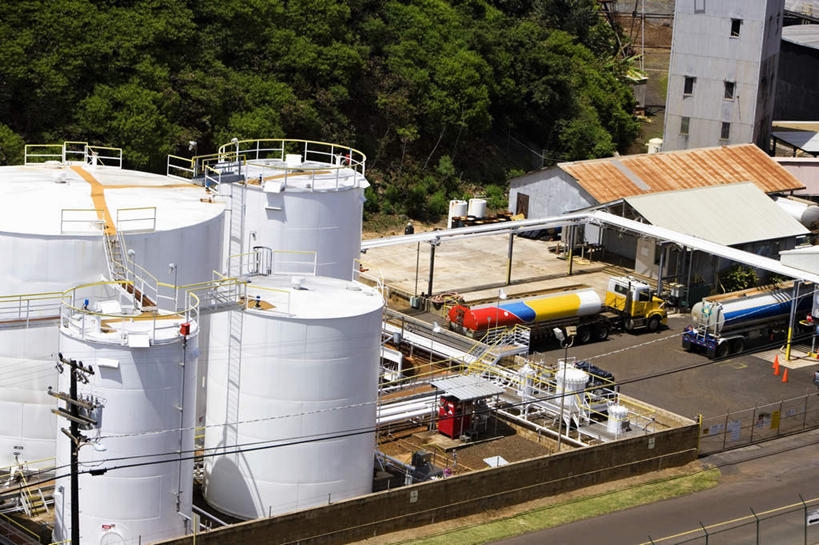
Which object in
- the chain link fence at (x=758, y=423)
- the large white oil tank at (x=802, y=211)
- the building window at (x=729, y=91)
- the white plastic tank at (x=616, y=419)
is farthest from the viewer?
the building window at (x=729, y=91)

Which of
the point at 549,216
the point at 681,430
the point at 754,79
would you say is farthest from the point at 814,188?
the point at 681,430

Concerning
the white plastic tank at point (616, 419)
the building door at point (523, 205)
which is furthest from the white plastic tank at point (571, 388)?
the building door at point (523, 205)

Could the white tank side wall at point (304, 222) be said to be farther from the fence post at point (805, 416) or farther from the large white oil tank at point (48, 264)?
the fence post at point (805, 416)

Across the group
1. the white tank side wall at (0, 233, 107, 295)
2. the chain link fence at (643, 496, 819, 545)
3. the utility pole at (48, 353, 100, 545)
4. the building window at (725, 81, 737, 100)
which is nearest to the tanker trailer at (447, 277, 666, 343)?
the chain link fence at (643, 496, 819, 545)

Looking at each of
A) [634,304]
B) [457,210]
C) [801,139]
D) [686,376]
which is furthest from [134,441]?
[801,139]

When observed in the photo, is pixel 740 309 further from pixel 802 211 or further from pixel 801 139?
pixel 801 139

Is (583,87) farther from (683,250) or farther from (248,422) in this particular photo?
(248,422)

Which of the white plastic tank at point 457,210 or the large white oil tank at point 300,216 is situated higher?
the large white oil tank at point 300,216
